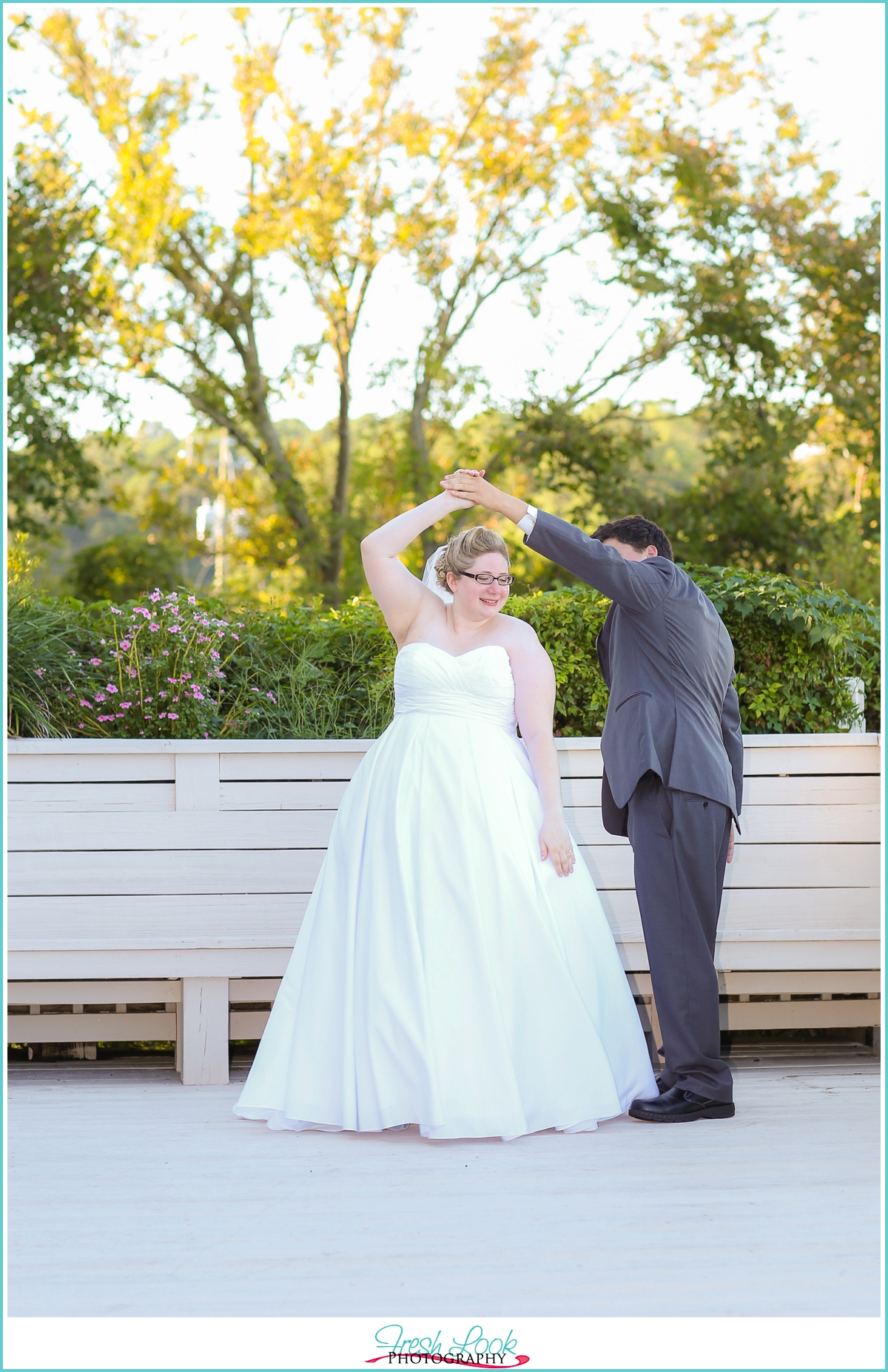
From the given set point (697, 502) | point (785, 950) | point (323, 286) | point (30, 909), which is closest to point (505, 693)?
point (785, 950)

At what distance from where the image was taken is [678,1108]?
3475mm

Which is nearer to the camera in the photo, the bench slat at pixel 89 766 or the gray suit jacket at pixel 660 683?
the gray suit jacket at pixel 660 683

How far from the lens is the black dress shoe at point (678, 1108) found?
11.4ft

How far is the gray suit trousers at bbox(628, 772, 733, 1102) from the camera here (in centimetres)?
346

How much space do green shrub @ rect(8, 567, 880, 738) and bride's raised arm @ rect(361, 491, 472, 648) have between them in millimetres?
1002

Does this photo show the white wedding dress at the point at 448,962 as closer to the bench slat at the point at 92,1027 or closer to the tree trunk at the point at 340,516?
the bench slat at the point at 92,1027

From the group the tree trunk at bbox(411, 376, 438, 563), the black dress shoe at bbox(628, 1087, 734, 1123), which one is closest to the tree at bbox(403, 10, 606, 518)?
the tree trunk at bbox(411, 376, 438, 563)

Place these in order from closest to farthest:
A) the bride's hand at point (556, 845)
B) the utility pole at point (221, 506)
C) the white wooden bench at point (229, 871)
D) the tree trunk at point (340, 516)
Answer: the bride's hand at point (556, 845)
the white wooden bench at point (229, 871)
the tree trunk at point (340, 516)
the utility pole at point (221, 506)

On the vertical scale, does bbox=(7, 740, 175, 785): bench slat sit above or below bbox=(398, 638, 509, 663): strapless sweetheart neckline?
below

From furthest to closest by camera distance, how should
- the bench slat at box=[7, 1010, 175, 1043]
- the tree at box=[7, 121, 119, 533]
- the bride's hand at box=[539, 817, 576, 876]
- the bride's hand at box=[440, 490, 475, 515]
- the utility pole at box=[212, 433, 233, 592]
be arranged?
1. the utility pole at box=[212, 433, 233, 592]
2. the tree at box=[7, 121, 119, 533]
3. the bench slat at box=[7, 1010, 175, 1043]
4. the bride's hand at box=[539, 817, 576, 876]
5. the bride's hand at box=[440, 490, 475, 515]

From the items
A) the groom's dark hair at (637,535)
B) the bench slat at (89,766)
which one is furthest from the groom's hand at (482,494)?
the bench slat at (89,766)

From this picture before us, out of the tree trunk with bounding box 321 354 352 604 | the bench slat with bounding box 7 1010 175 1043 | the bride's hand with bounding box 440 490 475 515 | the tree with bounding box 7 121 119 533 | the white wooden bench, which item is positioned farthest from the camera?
the tree trunk with bounding box 321 354 352 604

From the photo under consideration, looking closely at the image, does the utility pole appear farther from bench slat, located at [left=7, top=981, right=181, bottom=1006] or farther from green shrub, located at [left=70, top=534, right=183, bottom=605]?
bench slat, located at [left=7, top=981, right=181, bottom=1006]

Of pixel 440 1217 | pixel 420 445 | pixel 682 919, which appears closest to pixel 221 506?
pixel 420 445
